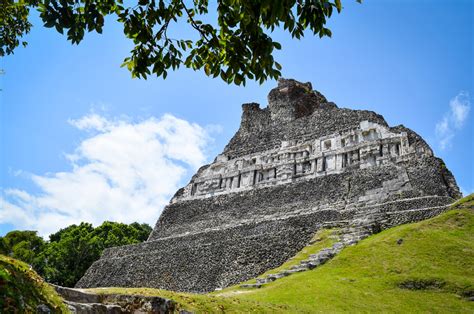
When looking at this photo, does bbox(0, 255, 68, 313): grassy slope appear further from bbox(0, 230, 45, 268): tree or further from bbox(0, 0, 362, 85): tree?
bbox(0, 230, 45, 268): tree

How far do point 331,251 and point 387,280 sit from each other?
12.8 feet

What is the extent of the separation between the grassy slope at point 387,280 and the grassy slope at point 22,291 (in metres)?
2.53

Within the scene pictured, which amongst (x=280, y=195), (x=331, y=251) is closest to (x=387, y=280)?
(x=331, y=251)

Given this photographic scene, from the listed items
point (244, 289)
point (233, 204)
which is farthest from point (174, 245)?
point (244, 289)

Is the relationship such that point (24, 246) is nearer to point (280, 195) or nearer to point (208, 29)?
point (280, 195)

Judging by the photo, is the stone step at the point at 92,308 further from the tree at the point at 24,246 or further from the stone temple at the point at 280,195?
the tree at the point at 24,246

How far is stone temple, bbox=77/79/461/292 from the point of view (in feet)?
67.7

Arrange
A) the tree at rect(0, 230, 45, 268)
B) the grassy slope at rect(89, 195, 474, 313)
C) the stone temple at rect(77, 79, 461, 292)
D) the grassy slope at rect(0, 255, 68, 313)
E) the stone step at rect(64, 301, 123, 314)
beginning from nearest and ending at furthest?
the grassy slope at rect(0, 255, 68, 313)
the stone step at rect(64, 301, 123, 314)
the grassy slope at rect(89, 195, 474, 313)
the stone temple at rect(77, 79, 461, 292)
the tree at rect(0, 230, 45, 268)

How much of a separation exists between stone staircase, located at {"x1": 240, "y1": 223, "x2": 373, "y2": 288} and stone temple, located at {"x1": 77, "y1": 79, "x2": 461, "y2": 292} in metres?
0.64

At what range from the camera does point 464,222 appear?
53.3 feet

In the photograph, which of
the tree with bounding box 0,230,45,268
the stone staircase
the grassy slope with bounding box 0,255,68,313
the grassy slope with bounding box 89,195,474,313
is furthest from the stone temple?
the grassy slope with bounding box 0,255,68,313

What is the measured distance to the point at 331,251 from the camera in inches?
669

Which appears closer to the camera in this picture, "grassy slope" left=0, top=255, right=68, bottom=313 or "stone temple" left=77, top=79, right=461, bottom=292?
"grassy slope" left=0, top=255, right=68, bottom=313

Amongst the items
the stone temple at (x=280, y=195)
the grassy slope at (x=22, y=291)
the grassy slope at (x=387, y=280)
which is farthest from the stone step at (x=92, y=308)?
the stone temple at (x=280, y=195)
